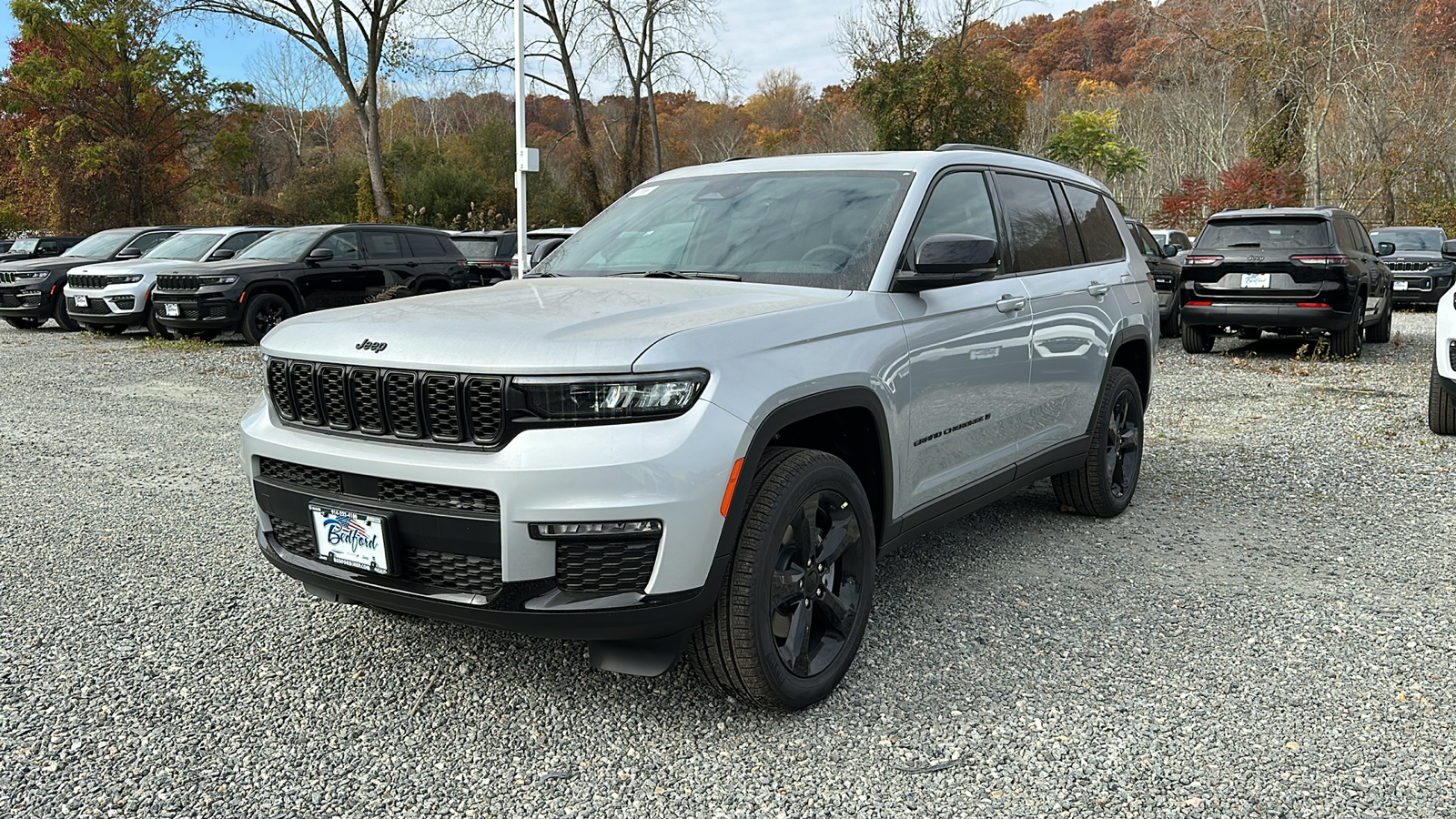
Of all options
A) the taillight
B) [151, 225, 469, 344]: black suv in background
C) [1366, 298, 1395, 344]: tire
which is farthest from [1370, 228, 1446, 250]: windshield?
[151, 225, 469, 344]: black suv in background

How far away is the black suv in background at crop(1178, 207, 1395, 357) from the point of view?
11984mm

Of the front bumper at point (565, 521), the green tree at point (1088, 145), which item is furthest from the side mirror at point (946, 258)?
the green tree at point (1088, 145)

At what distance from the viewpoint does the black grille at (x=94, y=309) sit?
50.4 feet

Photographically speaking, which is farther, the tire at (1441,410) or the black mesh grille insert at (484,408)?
the tire at (1441,410)

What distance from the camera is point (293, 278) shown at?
14.4 metres

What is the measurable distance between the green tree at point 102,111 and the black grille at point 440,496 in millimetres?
35586

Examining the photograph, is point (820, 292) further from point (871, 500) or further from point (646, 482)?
point (646, 482)

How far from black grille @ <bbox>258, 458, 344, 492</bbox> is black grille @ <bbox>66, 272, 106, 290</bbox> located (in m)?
14.3

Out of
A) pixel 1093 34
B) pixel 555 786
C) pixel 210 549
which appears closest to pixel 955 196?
pixel 555 786

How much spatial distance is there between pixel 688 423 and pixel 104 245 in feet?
66.4

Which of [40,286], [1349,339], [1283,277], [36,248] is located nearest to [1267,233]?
[1283,277]

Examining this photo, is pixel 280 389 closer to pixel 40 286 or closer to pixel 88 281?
pixel 88 281

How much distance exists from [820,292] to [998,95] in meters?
26.3

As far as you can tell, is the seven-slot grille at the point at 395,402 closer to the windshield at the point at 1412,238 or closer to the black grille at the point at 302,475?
the black grille at the point at 302,475
